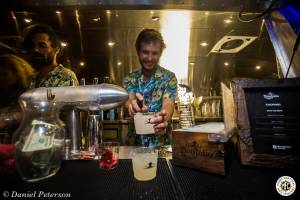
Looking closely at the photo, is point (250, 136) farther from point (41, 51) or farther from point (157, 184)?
point (41, 51)

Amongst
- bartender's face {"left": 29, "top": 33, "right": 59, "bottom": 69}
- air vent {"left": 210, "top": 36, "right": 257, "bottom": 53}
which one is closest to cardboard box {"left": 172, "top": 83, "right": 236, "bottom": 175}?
bartender's face {"left": 29, "top": 33, "right": 59, "bottom": 69}

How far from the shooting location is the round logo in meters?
0.61

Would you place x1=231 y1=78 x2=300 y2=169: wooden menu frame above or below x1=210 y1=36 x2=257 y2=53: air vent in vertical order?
below

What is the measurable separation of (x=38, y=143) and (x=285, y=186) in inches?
31.8

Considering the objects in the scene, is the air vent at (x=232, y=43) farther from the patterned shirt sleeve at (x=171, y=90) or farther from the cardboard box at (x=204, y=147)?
the cardboard box at (x=204, y=147)

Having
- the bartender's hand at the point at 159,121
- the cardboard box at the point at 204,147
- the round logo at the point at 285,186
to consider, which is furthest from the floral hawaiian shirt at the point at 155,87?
the round logo at the point at 285,186

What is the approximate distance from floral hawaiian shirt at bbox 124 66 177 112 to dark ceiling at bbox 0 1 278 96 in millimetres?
531

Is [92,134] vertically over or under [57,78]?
under

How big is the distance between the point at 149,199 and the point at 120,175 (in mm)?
220

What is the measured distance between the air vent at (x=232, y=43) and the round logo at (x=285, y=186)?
204 cm

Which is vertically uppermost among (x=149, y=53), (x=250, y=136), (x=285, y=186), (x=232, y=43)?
(x=232, y=43)

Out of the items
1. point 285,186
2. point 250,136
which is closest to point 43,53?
point 250,136

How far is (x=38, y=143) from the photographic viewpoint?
71 cm

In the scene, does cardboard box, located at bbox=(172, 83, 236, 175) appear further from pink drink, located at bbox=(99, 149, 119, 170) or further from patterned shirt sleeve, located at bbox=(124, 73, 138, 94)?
patterned shirt sleeve, located at bbox=(124, 73, 138, 94)
